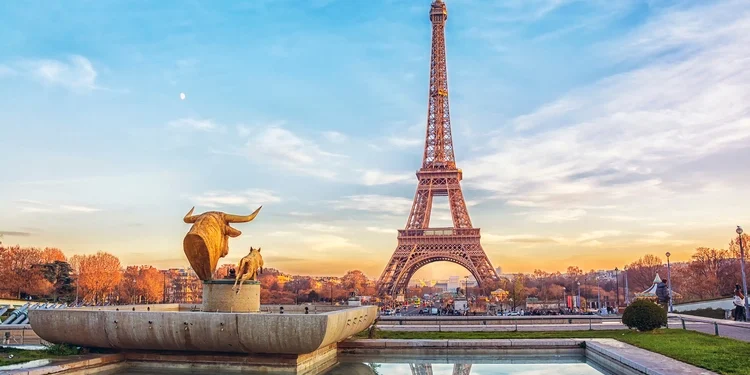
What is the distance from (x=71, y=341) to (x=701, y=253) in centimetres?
6882

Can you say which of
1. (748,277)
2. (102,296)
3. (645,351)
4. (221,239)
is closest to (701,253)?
(748,277)

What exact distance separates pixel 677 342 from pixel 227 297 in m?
12.8

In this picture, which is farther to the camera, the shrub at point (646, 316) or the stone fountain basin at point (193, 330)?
the shrub at point (646, 316)

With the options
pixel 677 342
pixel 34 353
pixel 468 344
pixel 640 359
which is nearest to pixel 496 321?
pixel 468 344

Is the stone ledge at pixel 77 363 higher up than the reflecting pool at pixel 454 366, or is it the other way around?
the stone ledge at pixel 77 363

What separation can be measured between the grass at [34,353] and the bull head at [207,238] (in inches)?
146

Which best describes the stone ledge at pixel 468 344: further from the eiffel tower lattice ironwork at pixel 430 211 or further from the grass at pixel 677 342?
the eiffel tower lattice ironwork at pixel 430 211

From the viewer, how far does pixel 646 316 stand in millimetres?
19609

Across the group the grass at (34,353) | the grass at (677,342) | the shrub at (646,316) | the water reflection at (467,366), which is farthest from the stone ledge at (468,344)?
the grass at (34,353)

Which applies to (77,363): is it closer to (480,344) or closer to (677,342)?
(480,344)

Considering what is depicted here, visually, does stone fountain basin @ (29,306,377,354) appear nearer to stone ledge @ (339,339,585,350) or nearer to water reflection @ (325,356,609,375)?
water reflection @ (325,356,609,375)

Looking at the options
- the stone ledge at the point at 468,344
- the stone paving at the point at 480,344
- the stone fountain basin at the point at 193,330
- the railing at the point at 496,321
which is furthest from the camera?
the railing at the point at 496,321

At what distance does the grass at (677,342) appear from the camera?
41.5 feet

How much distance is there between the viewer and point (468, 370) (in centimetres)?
1453
